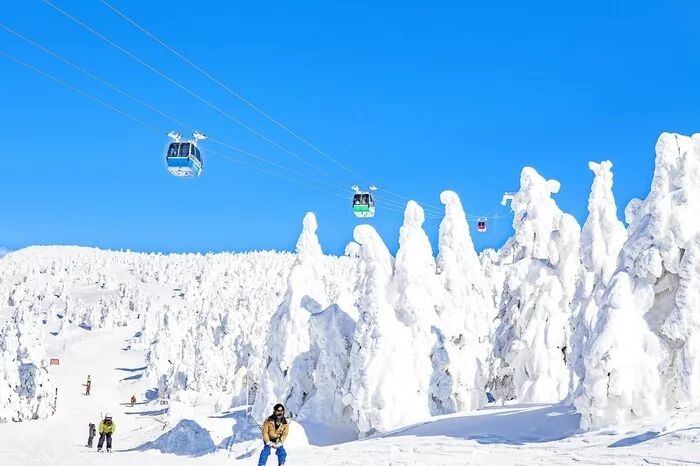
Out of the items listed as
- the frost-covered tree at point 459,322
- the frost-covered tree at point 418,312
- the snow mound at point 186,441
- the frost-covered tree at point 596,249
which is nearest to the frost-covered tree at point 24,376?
the snow mound at point 186,441

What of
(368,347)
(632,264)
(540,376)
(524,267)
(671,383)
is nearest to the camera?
(671,383)

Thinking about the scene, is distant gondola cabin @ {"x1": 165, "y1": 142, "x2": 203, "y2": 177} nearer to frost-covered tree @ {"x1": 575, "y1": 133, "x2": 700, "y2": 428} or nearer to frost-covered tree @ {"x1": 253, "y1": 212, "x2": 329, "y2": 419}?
frost-covered tree @ {"x1": 253, "y1": 212, "x2": 329, "y2": 419}

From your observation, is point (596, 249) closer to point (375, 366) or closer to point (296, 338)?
point (375, 366)

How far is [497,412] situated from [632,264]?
708cm

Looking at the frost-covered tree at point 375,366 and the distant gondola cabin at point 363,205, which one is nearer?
the frost-covered tree at point 375,366

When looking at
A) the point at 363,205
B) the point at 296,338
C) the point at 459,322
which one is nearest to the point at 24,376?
the point at 296,338

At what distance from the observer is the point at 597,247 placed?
110ft

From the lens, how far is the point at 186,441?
3438 centimetres

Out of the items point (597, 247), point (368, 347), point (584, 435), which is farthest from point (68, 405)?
point (584, 435)

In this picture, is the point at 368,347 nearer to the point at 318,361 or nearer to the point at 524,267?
the point at 318,361

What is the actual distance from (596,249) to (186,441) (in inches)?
861

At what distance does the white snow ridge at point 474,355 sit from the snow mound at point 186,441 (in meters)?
0.10

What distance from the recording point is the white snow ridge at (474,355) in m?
18.3

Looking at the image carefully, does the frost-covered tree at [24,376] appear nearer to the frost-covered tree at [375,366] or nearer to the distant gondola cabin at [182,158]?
the distant gondola cabin at [182,158]
